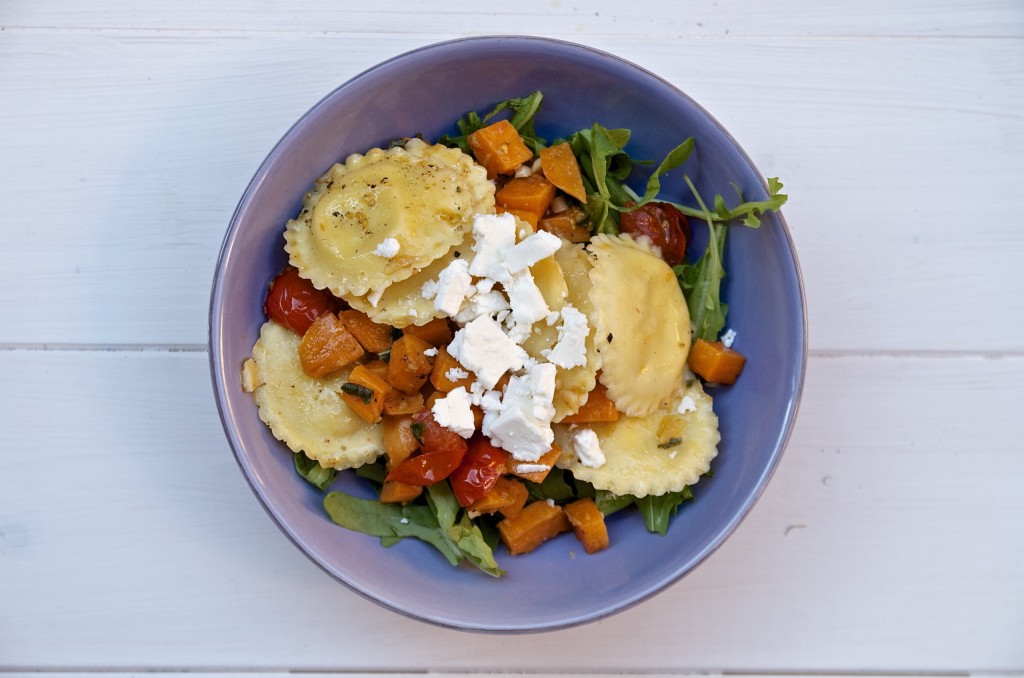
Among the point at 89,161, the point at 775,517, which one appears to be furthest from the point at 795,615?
the point at 89,161

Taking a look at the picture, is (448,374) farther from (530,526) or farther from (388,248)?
(530,526)

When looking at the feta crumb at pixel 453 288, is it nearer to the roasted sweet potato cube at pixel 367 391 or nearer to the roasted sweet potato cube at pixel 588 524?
the roasted sweet potato cube at pixel 367 391

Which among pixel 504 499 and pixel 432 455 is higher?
pixel 432 455

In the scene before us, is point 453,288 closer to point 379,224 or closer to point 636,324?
point 379,224

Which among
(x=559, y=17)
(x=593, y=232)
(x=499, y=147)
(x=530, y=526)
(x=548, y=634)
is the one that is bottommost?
(x=548, y=634)

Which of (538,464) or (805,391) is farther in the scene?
(805,391)

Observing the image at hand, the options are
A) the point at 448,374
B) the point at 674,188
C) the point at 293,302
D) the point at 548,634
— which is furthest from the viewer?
the point at 548,634

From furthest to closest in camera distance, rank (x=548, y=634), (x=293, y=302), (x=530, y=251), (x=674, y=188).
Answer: (x=548, y=634), (x=674, y=188), (x=293, y=302), (x=530, y=251)

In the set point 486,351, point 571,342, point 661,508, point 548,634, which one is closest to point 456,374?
point 486,351
